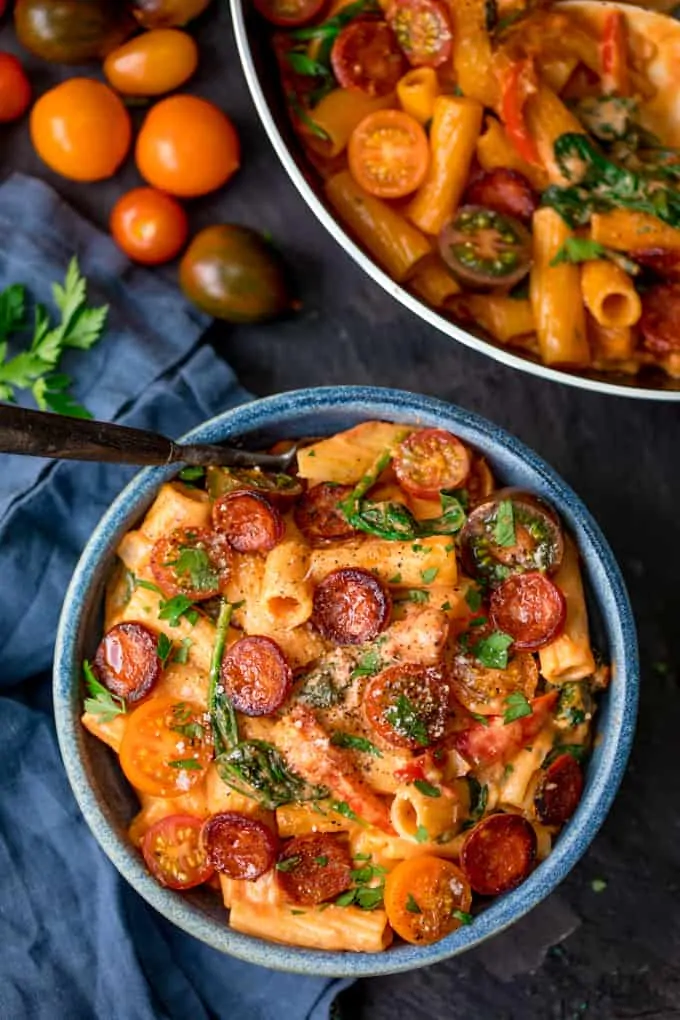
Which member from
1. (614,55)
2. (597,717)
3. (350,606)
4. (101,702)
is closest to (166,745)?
(101,702)

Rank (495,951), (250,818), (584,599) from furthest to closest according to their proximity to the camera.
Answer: (495,951), (584,599), (250,818)

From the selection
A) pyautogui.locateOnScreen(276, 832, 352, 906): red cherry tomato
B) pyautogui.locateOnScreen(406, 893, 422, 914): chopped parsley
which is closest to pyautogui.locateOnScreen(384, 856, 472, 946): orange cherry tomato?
pyautogui.locateOnScreen(406, 893, 422, 914): chopped parsley

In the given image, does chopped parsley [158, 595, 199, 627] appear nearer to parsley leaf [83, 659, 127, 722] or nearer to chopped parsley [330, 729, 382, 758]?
parsley leaf [83, 659, 127, 722]

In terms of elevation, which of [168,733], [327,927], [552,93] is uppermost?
[552,93]

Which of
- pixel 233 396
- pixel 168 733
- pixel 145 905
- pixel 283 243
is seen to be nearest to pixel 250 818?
pixel 168 733

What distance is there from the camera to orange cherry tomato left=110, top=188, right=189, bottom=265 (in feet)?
10.6

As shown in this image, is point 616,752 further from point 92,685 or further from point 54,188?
point 54,188

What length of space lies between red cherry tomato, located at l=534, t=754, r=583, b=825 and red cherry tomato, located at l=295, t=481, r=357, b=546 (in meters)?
0.71

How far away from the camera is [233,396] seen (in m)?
3.25

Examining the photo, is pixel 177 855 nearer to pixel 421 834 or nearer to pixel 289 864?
pixel 289 864

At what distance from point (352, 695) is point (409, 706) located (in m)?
0.16

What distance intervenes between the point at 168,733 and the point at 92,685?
0.22 metres

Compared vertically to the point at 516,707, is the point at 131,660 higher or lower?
higher

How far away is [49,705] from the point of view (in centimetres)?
326
